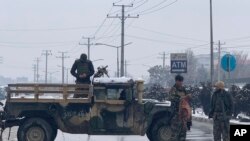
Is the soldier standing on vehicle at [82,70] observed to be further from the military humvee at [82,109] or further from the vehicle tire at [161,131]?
the vehicle tire at [161,131]

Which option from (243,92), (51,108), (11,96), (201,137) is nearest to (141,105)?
(51,108)

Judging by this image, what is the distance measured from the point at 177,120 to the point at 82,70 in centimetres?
341

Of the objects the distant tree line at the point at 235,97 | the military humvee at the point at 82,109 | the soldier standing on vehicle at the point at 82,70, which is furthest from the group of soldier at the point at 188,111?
the distant tree line at the point at 235,97

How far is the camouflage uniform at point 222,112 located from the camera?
14.6 meters

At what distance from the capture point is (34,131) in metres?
16.2

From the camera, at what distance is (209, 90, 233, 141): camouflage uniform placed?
14.6 meters

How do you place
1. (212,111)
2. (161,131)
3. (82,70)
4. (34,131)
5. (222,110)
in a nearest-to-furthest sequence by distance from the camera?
1. (222,110)
2. (212,111)
3. (34,131)
4. (161,131)
5. (82,70)

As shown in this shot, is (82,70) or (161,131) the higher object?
(82,70)

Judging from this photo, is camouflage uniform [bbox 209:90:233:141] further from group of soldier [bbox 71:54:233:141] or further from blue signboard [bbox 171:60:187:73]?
blue signboard [bbox 171:60:187:73]

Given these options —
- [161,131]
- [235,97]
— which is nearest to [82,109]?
[161,131]

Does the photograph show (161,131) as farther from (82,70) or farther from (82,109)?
(82,70)

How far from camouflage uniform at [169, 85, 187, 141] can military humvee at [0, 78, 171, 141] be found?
3.77 ft

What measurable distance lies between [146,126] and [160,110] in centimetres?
55

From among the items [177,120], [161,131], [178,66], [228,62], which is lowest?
[161,131]
